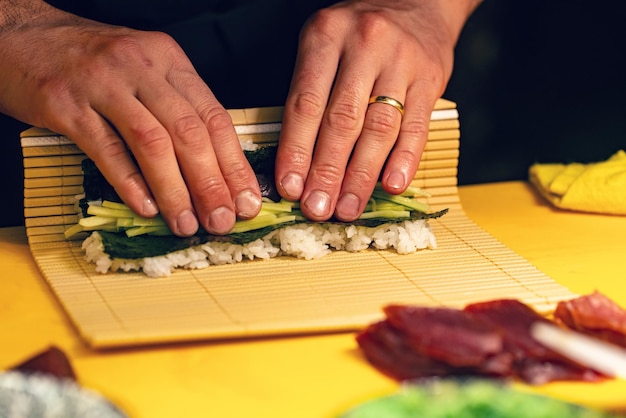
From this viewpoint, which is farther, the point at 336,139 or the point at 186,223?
the point at 336,139

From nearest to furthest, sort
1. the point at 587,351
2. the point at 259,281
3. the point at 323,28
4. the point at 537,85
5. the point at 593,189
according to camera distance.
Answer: the point at 587,351, the point at 259,281, the point at 323,28, the point at 593,189, the point at 537,85

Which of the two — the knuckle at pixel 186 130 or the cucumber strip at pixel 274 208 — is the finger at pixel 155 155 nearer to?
the knuckle at pixel 186 130

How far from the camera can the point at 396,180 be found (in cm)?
231

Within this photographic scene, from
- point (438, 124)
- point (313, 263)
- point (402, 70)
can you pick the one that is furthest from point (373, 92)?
point (313, 263)

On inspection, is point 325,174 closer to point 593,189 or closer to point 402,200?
point 402,200

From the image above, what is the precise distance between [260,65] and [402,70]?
728 mm

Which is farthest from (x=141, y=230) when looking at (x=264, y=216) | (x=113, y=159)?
(x=264, y=216)

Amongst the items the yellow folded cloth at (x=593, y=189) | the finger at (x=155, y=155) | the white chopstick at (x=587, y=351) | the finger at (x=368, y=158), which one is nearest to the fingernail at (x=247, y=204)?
the finger at (x=155, y=155)

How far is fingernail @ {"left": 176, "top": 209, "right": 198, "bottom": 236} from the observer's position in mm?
2133

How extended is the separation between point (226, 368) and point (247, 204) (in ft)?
1.96

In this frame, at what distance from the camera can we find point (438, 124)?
2564mm

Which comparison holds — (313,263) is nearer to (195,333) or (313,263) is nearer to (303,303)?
(303,303)

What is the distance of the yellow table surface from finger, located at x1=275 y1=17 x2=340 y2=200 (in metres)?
0.55

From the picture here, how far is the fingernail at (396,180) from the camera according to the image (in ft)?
7.54
